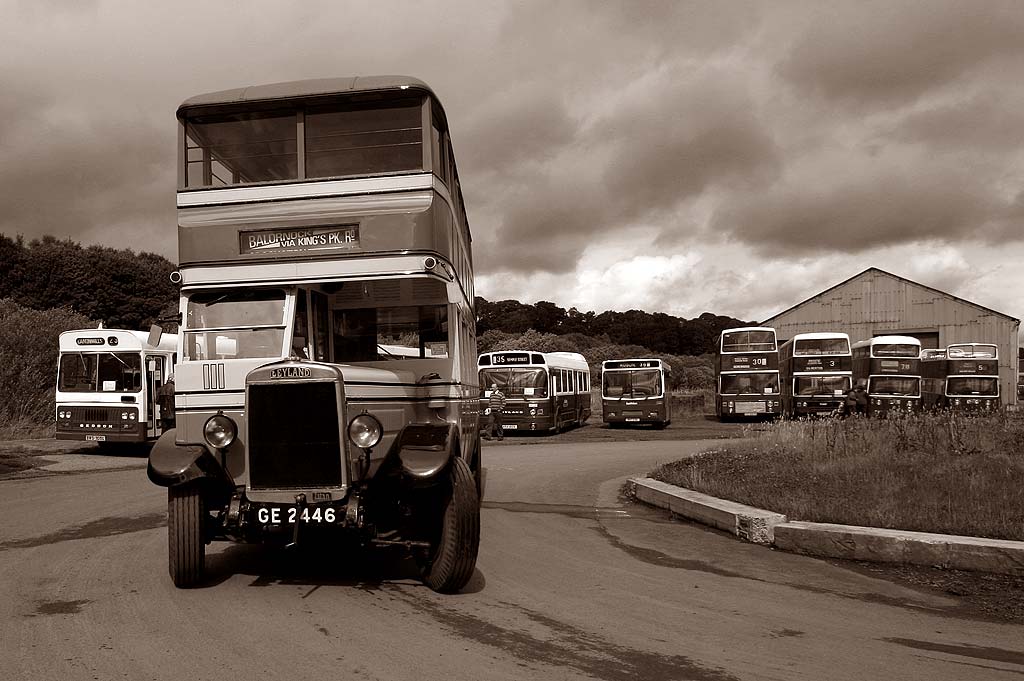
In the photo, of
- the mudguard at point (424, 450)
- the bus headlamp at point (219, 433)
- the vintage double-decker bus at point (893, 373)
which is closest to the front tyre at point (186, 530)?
the bus headlamp at point (219, 433)

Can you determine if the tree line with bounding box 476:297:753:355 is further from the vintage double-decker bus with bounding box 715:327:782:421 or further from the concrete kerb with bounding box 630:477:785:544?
the concrete kerb with bounding box 630:477:785:544

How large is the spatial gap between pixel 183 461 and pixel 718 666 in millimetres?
4219

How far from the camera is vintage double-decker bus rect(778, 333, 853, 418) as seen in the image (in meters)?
37.3

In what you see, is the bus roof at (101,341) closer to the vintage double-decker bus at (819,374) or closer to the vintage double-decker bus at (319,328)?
the vintage double-decker bus at (319,328)

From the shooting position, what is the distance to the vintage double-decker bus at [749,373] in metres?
37.0

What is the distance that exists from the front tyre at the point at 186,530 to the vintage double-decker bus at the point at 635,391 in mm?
28619

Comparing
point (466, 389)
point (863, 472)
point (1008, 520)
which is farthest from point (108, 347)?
point (1008, 520)

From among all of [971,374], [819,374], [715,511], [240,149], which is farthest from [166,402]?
[971,374]

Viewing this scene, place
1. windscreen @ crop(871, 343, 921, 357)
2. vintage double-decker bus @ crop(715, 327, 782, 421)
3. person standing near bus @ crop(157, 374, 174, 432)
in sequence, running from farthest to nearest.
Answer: windscreen @ crop(871, 343, 921, 357)
vintage double-decker bus @ crop(715, 327, 782, 421)
person standing near bus @ crop(157, 374, 174, 432)

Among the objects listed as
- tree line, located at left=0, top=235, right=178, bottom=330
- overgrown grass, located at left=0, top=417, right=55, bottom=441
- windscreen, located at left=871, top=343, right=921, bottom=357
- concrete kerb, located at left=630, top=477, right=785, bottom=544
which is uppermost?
tree line, located at left=0, top=235, right=178, bottom=330

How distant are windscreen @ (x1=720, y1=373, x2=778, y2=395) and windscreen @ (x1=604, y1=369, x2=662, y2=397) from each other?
495cm

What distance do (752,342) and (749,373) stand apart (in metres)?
1.40

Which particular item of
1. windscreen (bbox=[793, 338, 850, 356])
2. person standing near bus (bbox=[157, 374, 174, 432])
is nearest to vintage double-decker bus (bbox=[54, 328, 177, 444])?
person standing near bus (bbox=[157, 374, 174, 432])

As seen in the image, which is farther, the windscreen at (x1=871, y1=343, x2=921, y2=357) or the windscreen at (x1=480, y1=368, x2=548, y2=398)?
the windscreen at (x1=871, y1=343, x2=921, y2=357)
